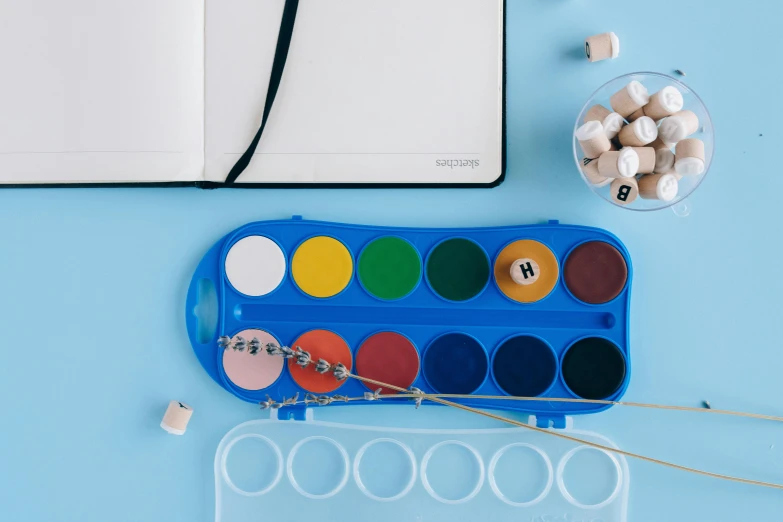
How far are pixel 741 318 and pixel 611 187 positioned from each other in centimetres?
28

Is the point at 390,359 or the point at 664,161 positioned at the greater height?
the point at 664,161

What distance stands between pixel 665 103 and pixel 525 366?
38cm

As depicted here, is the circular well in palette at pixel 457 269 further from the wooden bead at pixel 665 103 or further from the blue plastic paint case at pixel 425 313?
the wooden bead at pixel 665 103

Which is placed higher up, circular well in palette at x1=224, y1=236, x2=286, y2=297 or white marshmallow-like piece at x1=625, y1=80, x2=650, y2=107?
white marshmallow-like piece at x1=625, y1=80, x2=650, y2=107

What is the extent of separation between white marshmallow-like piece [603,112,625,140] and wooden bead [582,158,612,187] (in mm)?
39

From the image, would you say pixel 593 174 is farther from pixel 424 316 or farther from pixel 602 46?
pixel 424 316

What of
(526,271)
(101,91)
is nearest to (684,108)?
(526,271)

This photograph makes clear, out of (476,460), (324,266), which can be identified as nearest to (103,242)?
(324,266)

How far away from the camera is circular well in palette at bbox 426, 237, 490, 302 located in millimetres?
744

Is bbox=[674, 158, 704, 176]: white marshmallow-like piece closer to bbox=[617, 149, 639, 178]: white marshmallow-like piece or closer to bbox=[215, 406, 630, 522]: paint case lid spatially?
bbox=[617, 149, 639, 178]: white marshmallow-like piece

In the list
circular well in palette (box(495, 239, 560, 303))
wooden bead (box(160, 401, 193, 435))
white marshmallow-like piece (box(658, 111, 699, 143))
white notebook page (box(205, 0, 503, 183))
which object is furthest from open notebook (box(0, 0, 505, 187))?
wooden bead (box(160, 401, 193, 435))

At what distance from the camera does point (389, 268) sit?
752 mm

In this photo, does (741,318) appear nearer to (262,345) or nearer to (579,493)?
(579,493)

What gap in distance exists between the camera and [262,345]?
29.7 inches
